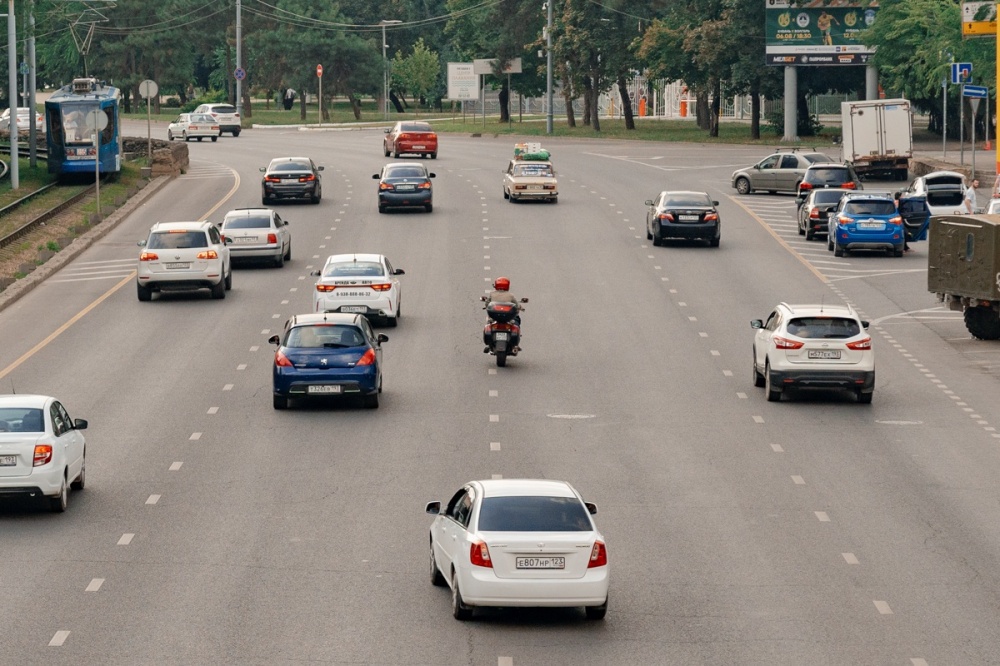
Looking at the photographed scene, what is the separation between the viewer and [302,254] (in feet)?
148

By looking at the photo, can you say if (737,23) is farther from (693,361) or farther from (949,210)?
(693,361)

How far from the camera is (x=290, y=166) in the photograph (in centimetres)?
5525

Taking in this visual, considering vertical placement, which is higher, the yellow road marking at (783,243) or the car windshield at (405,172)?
the car windshield at (405,172)

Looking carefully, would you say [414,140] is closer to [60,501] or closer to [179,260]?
[179,260]

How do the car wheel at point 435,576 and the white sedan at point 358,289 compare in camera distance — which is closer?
the car wheel at point 435,576

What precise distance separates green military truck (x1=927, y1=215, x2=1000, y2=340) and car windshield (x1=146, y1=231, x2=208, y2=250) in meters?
16.1

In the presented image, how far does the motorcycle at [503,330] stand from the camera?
98.0 feet

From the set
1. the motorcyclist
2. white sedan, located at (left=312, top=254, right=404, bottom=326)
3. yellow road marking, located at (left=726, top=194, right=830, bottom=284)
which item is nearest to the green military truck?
yellow road marking, located at (left=726, top=194, right=830, bottom=284)

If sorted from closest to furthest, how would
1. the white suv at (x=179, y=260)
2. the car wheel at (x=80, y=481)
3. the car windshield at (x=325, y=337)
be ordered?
the car wheel at (x=80, y=481) < the car windshield at (x=325, y=337) < the white suv at (x=179, y=260)

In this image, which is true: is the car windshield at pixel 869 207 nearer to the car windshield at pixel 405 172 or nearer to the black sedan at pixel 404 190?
the black sedan at pixel 404 190

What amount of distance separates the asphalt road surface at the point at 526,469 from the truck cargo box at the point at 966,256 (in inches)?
45.1

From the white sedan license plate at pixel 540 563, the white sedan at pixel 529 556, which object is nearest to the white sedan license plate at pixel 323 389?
the white sedan at pixel 529 556

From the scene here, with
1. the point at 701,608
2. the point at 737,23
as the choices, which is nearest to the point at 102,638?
the point at 701,608

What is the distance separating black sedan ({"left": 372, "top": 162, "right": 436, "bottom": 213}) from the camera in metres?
52.6
